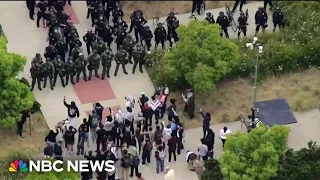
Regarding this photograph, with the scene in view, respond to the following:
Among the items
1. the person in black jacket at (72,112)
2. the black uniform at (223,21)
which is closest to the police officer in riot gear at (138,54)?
the black uniform at (223,21)

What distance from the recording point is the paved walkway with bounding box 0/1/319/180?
37.1 meters

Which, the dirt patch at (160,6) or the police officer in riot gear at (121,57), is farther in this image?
the dirt patch at (160,6)

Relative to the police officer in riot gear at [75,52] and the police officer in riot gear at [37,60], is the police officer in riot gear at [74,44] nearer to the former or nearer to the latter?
the police officer in riot gear at [75,52]

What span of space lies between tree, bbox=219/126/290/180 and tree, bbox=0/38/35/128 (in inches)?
306

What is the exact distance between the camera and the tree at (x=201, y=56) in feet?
123

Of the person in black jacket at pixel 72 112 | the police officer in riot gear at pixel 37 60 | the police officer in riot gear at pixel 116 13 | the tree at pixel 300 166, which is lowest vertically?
the tree at pixel 300 166

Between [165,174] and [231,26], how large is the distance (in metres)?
9.49

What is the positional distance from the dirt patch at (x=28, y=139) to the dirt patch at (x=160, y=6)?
27.2 ft

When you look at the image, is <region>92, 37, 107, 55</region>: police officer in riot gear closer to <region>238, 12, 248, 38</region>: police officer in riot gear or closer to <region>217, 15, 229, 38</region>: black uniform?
<region>217, 15, 229, 38</region>: black uniform

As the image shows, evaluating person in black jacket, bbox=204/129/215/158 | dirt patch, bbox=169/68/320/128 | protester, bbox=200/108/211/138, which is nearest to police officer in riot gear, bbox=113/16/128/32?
dirt patch, bbox=169/68/320/128

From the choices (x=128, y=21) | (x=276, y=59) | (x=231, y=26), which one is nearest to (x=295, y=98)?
(x=276, y=59)

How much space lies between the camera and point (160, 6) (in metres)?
44.7

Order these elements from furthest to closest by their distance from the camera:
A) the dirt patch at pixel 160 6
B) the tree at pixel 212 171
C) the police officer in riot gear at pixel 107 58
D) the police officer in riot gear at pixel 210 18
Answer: the dirt patch at pixel 160 6 < the police officer in riot gear at pixel 210 18 < the police officer in riot gear at pixel 107 58 < the tree at pixel 212 171

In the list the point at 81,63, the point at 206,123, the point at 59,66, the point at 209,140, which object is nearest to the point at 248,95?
the point at 206,123
